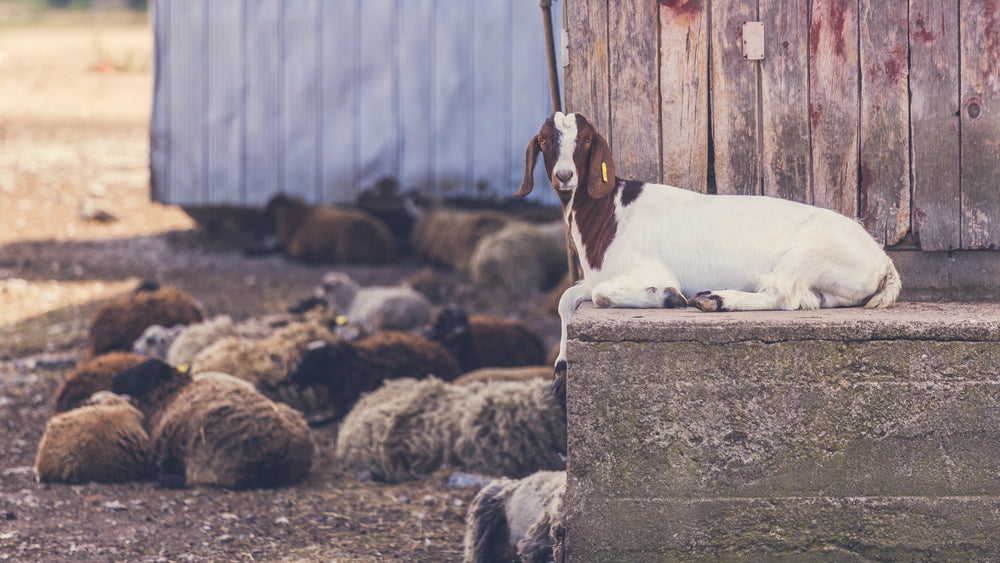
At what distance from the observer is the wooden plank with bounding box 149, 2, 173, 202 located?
12.5 m

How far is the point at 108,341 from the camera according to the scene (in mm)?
8039

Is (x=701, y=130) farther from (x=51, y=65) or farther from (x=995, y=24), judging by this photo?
(x=51, y=65)

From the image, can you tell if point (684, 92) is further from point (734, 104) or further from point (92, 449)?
point (92, 449)

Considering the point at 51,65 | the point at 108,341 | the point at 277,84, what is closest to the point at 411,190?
the point at 277,84

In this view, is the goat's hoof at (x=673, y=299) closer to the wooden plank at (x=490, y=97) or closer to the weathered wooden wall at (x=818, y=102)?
the weathered wooden wall at (x=818, y=102)

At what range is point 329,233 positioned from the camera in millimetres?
12148

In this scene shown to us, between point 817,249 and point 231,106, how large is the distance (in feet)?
32.7

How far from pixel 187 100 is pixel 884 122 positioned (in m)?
10.1

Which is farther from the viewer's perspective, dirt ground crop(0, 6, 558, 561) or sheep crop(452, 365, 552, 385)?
sheep crop(452, 365, 552, 385)

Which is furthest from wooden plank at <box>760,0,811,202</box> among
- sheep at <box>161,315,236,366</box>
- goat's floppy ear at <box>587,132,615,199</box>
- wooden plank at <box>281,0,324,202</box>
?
wooden plank at <box>281,0,324,202</box>

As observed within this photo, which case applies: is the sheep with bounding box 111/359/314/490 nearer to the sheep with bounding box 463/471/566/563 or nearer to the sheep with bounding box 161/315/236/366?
the sheep with bounding box 463/471/566/563

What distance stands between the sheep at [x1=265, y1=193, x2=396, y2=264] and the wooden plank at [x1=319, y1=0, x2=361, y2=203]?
1.73ft

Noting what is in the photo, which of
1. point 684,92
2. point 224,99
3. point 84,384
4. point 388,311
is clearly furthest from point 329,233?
point 684,92

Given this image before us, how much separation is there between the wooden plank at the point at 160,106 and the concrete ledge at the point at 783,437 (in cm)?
1029
